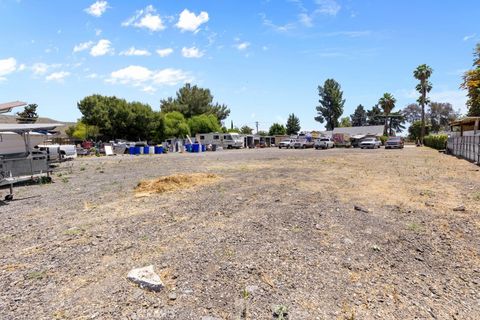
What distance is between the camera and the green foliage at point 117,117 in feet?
170

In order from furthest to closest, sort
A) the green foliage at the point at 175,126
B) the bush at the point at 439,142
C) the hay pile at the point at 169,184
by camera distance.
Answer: the green foliage at the point at 175,126, the bush at the point at 439,142, the hay pile at the point at 169,184

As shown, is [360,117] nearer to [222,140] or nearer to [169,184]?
[222,140]

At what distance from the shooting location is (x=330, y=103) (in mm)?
97562

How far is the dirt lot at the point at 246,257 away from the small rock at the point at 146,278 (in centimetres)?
9

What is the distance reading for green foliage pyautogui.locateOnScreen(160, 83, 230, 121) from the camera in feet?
252

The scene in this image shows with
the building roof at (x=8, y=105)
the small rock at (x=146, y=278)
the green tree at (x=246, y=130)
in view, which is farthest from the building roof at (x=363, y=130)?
the small rock at (x=146, y=278)

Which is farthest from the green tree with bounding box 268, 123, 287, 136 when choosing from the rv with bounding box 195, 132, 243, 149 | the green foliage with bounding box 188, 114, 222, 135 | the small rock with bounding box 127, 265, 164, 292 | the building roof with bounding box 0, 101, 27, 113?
the small rock with bounding box 127, 265, 164, 292

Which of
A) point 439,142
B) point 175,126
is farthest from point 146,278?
point 175,126

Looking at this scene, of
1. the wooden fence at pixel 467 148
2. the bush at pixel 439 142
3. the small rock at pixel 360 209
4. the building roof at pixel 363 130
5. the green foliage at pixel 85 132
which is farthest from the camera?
the building roof at pixel 363 130

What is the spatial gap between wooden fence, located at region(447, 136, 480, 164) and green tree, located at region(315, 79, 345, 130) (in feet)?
222

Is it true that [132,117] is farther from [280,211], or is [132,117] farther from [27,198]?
[280,211]

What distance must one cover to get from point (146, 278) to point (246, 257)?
1368mm

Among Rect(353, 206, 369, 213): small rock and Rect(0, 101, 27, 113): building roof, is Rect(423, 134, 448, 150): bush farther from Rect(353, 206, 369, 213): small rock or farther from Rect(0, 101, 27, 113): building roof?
Rect(0, 101, 27, 113): building roof

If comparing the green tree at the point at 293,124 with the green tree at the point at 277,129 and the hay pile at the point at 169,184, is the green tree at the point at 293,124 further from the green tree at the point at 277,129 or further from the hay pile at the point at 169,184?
the hay pile at the point at 169,184
